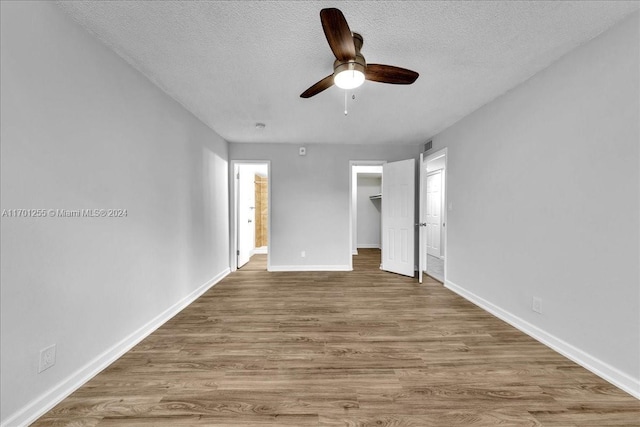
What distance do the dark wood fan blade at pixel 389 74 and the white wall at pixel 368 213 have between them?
6.00m

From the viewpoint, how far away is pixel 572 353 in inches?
78.5

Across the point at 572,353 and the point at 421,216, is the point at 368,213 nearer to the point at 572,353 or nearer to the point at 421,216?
the point at 421,216

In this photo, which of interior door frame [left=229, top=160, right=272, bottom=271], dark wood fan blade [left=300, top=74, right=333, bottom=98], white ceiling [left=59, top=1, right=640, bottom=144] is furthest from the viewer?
interior door frame [left=229, top=160, right=272, bottom=271]

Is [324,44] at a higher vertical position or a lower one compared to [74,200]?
higher

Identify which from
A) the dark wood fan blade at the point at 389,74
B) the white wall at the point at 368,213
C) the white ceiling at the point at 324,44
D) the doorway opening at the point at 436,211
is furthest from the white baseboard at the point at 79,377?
the white wall at the point at 368,213

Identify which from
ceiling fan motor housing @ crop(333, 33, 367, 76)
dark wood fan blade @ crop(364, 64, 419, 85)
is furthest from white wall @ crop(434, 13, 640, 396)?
ceiling fan motor housing @ crop(333, 33, 367, 76)

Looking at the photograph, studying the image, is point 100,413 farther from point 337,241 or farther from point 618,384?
point 337,241

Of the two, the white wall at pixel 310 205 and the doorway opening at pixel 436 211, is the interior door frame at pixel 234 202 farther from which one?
the doorway opening at pixel 436 211

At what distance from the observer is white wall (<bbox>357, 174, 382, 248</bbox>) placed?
7910mm

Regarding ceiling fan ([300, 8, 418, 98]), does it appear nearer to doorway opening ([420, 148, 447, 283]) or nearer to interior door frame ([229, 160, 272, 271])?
interior door frame ([229, 160, 272, 271])

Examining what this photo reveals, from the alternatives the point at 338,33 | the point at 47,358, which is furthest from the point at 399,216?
the point at 47,358

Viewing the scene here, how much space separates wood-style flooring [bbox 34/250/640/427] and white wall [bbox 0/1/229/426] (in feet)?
0.92

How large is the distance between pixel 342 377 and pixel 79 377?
5.70 feet

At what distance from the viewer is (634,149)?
5.37 feet
